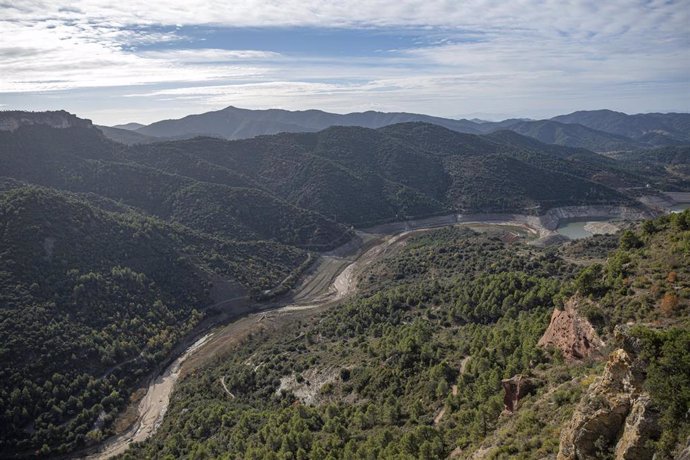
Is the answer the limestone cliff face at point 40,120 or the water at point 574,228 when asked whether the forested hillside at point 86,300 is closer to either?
the limestone cliff face at point 40,120

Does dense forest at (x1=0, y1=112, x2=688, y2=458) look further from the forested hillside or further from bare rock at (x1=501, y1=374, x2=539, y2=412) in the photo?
bare rock at (x1=501, y1=374, x2=539, y2=412)

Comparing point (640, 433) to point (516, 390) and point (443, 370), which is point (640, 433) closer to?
point (516, 390)

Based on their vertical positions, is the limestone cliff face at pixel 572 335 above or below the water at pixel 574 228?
above

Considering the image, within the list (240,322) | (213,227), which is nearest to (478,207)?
(213,227)

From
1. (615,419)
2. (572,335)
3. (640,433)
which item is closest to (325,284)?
(572,335)

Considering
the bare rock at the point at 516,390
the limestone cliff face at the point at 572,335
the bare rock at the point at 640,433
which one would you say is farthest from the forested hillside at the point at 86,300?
the bare rock at the point at 640,433

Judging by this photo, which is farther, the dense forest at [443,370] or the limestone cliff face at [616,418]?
the dense forest at [443,370]

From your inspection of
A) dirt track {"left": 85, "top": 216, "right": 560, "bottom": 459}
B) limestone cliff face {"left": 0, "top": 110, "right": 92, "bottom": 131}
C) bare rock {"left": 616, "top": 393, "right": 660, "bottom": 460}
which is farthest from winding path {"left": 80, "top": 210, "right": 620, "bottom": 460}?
limestone cliff face {"left": 0, "top": 110, "right": 92, "bottom": 131}
